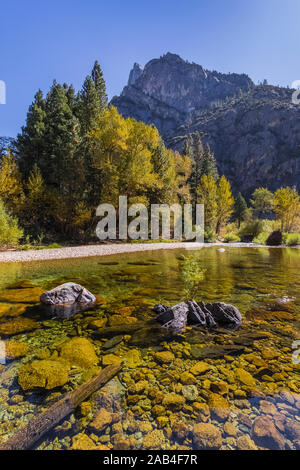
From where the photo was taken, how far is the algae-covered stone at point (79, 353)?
8.89 feet

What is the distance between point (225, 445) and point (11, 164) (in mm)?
22880

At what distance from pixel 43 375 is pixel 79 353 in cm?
54

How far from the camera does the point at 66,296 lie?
16.0ft

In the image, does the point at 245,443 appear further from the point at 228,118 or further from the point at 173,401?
the point at 228,118

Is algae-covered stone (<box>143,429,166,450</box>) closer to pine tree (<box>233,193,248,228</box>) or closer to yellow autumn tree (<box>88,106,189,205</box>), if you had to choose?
yellow autumn tree (<box>88,106,189,205</box>)

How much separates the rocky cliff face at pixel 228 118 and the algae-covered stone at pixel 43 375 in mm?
67988

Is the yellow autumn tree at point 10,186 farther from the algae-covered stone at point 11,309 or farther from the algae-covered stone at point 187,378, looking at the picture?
the algae-covered stone at point 187,378

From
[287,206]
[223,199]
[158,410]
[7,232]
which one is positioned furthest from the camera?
[223,199]

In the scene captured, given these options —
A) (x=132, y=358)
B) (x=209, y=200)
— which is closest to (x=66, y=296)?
(x=132, y=358)

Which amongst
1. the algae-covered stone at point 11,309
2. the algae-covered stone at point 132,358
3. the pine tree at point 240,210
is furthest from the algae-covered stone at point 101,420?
the pine tree at point 240,210

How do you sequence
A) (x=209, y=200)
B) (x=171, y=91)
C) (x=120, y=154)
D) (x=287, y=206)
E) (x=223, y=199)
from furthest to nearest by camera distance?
(x=171, y=91), (x=223, y=199), (x=209, y=200), (x=287, y=206), (x=120, y=154)

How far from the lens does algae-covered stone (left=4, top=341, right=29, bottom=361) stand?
9.22ft

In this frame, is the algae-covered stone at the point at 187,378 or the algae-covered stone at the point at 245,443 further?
the algae-covered stone at the point at 187,378

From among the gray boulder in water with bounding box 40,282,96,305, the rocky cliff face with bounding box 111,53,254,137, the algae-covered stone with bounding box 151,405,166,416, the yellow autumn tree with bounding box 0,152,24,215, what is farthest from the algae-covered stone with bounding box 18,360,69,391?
the rocky cliff face with bounding box 111,53,254,137
